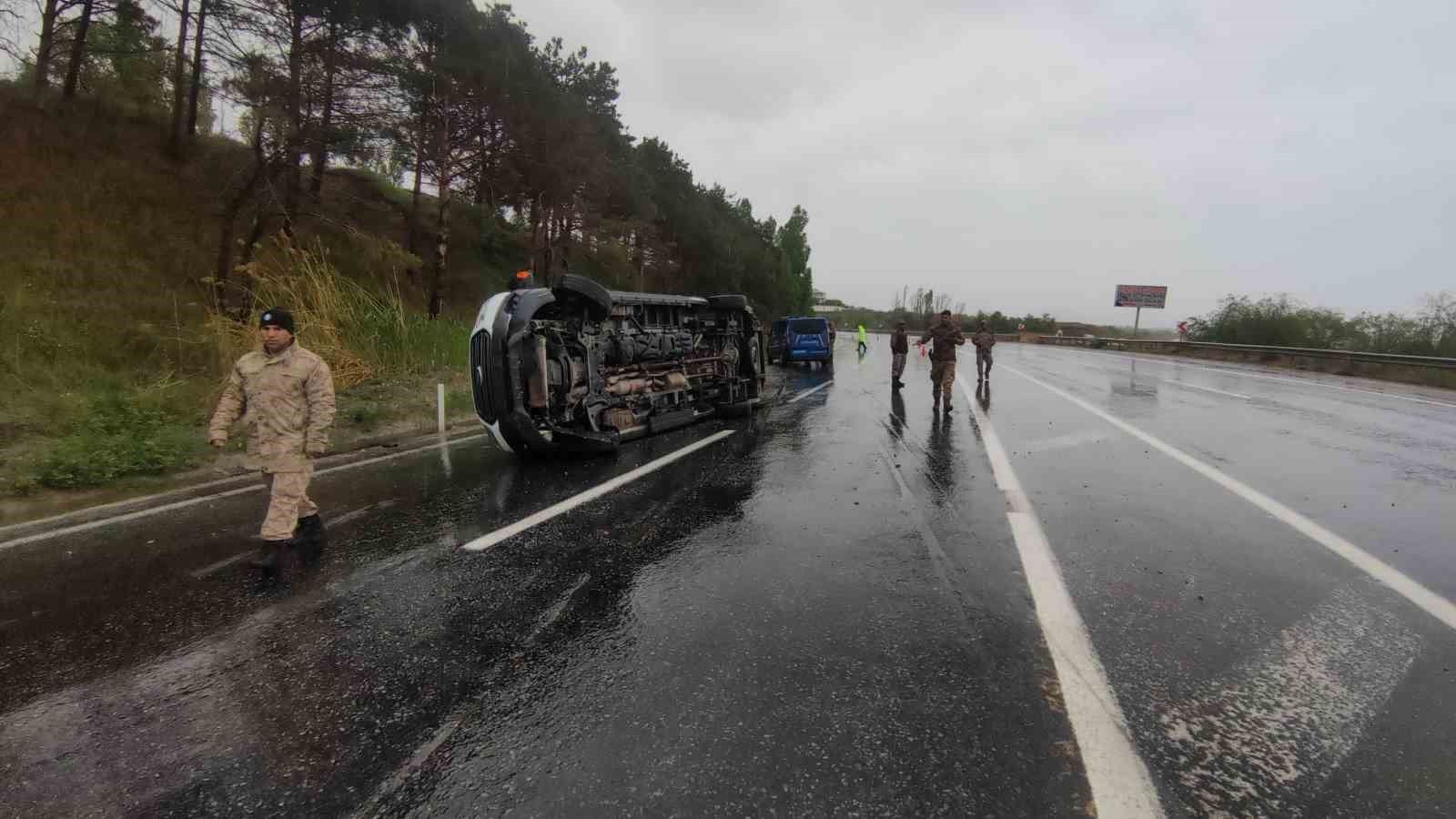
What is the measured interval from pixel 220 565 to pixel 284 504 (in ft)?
1.57

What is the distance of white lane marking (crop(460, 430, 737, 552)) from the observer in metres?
4.24

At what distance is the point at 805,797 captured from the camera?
193 centimetres

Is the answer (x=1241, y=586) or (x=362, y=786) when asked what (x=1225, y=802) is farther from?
(x=362, y=786)

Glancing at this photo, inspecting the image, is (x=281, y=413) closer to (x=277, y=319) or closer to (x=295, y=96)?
(x=277, y=319)

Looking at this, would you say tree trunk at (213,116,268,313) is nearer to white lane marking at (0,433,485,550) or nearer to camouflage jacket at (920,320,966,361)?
white lane marking at (0,433,485,550)

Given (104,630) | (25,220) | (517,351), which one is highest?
(25,220)

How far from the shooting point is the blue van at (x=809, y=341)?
22406 mm

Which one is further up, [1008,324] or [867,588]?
[1008,324]

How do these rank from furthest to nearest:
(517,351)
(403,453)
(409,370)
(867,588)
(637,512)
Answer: (409,370) → (403,453) → (517,351) → (637,512) → (867,588)

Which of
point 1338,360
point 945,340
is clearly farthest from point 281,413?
point 1338,360

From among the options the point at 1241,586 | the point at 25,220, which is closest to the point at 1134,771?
the point at 1241,586

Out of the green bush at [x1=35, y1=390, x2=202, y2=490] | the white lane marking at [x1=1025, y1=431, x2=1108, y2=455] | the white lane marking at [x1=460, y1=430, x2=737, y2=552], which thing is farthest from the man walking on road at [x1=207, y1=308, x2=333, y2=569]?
the white lane marking at [x1=1025, y1=431, x2=1108, y2=455]

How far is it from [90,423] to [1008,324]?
77.8 metres

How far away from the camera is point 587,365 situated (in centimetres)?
680
